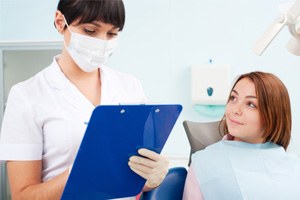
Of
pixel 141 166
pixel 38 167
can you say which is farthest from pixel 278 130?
pixel 38 167

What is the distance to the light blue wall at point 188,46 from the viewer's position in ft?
8.55

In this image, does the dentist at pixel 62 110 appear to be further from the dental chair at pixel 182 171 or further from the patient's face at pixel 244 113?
the patient's face at pixel 244 113

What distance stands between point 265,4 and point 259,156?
5.48 ft

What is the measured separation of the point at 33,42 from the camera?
2988 millimetres

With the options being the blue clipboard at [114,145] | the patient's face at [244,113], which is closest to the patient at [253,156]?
the patient's face at [244,113]

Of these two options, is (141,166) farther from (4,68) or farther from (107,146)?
(4,68)

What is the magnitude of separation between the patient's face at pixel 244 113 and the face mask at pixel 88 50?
1.87 feet

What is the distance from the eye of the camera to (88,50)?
0.97m

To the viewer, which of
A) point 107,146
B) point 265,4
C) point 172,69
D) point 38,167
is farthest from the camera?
point 172,69

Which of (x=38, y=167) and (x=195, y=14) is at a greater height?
(x=195, y=14)

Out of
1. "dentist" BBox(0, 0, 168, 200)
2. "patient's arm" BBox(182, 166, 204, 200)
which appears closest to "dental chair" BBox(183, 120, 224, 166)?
"patient's arm" BBox(182, 166, 204, 200)

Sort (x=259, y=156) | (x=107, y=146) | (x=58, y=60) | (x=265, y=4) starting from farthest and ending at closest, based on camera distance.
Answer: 1. (x=265, y=4)
2. (x=259, y=156)
3. (x=58, y=60)
4. (x=107, y=146)

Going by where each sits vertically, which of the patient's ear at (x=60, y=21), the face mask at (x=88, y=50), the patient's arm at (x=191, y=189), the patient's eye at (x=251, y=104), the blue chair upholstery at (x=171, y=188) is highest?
the patient's ear at (x=60, y=21)

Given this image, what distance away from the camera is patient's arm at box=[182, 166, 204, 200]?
122 centimetres
